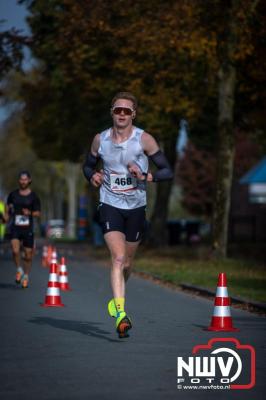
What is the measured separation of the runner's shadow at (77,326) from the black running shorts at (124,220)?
99 cm


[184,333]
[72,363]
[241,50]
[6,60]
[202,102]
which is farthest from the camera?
[6,60]

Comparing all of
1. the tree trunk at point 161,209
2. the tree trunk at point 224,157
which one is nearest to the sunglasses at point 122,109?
the tree trunk at point 224,157

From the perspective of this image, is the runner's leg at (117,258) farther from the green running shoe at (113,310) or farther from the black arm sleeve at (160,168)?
the black arm sleeve at (160,168)

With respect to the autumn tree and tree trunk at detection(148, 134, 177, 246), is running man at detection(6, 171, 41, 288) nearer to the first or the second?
the autumn tree

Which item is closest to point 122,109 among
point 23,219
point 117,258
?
point 117,258

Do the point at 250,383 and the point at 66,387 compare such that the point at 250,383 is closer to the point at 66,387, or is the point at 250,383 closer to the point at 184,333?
the point at 66,387

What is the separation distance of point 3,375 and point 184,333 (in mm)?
3548

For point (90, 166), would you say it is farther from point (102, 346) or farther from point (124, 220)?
point (102, 346)

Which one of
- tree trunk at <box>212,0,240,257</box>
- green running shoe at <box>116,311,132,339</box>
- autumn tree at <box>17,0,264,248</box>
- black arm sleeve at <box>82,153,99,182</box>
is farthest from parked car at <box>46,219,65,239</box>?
green running shoe at <box>116,311,132,339</box>

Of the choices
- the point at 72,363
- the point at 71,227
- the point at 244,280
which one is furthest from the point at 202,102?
the point at 71,227

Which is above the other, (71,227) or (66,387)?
(71,227)

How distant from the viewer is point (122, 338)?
10.8 metres

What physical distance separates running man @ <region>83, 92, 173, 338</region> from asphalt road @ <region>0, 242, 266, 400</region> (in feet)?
2.38

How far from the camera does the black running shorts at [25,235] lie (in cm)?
1998
